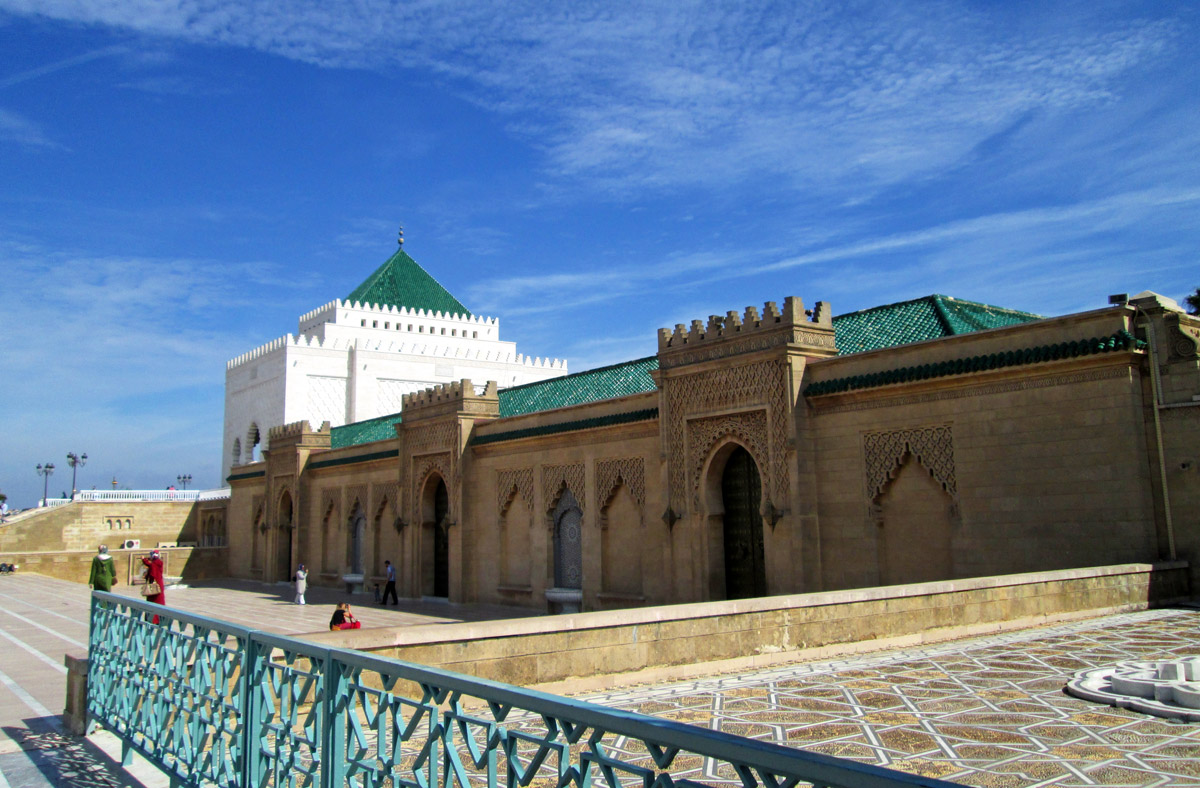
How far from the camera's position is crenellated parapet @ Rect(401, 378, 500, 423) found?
19.5 m

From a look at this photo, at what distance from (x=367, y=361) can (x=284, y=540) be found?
26.3 feet

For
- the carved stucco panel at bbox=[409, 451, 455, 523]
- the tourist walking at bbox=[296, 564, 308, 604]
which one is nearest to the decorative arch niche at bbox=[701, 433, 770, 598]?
the carved stucco panel at bbox=[409, 451, 455, 523]

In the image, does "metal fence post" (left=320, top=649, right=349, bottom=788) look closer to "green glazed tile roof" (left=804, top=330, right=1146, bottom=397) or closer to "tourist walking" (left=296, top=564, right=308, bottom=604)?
"green glazed tile roof" (left=804, top=330, right=1146, bottom=397)

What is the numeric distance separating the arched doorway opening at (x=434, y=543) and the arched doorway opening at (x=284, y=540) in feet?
26.0

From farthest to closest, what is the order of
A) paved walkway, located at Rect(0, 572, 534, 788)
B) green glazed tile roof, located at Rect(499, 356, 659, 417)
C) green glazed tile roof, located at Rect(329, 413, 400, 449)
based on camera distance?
1. green glazed tile roof, located at Rect(329, 413, 400, 449)
2. green glazed tile roof, located at Rect(499, 356, 659, 417)
3. paved walkway, located at Rect(0, 572, 534, 788)

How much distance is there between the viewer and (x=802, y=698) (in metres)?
6.03

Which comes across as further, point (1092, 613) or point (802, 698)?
point (1092, 613)

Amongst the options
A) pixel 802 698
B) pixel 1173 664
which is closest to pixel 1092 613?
pixel 1173 664

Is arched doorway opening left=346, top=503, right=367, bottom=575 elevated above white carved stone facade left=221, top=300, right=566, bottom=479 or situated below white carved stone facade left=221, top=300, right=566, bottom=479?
below

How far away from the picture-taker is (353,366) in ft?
108

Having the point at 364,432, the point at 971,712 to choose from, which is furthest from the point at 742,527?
the point at 364,432

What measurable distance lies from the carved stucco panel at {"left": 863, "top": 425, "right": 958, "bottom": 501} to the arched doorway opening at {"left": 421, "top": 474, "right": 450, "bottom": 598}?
431 inches

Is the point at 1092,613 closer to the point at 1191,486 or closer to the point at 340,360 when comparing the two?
the point at 1191,486

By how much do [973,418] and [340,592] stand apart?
17.1 meters
